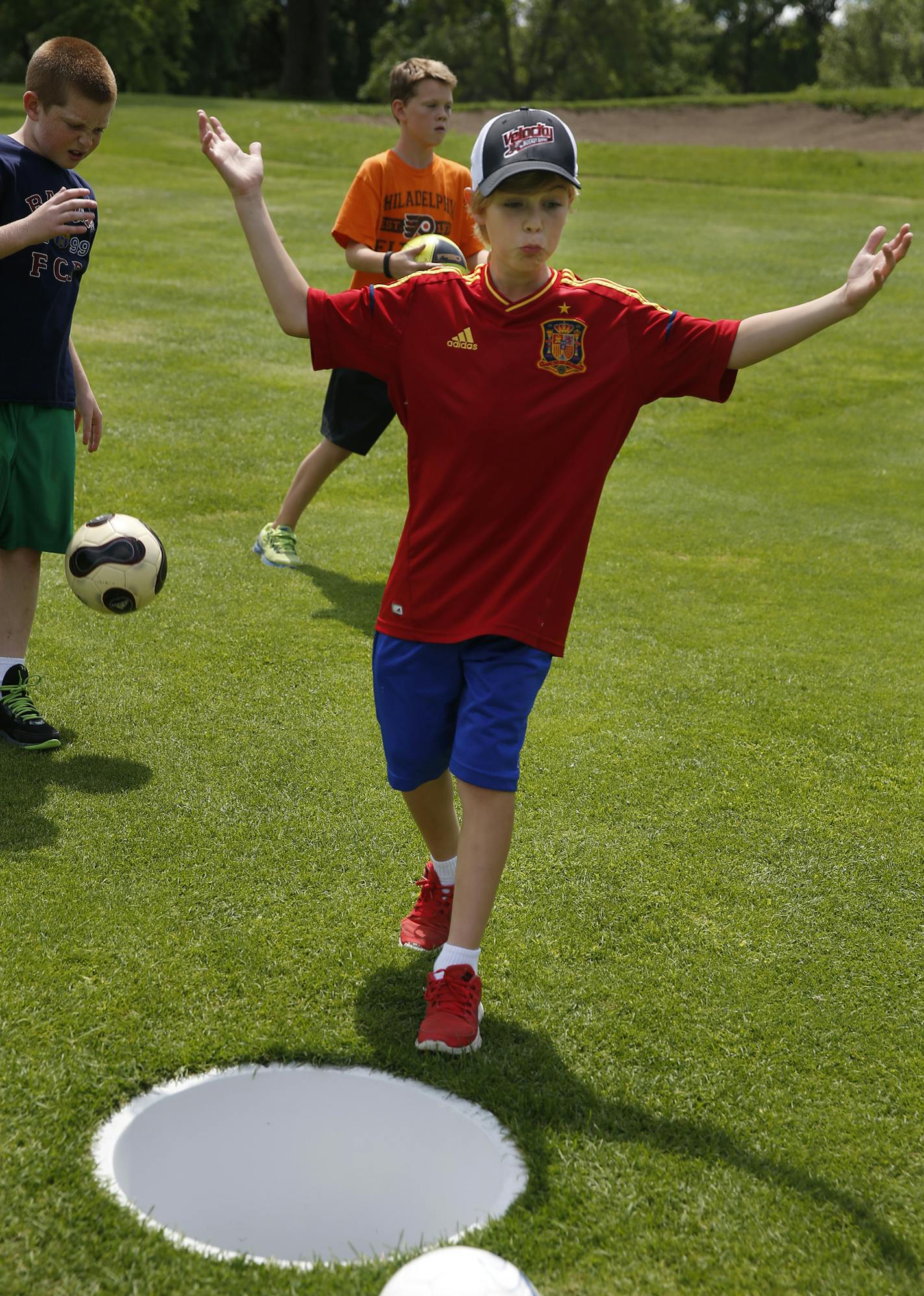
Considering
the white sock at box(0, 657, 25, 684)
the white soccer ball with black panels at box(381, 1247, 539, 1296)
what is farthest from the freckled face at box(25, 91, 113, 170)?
the white soccer ball with black panels at box(381, 1247, 539, 1296)

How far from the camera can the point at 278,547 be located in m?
6.70

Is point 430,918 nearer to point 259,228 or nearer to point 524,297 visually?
point 524,297

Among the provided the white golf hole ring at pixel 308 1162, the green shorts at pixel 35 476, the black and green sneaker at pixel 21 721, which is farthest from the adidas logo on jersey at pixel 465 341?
the black and green sneaker at pixel 21 721

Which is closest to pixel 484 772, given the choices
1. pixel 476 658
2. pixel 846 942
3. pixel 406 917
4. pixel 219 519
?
pixel 476 658

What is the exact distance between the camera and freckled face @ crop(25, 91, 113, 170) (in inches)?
165

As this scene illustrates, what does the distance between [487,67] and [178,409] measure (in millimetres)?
46131

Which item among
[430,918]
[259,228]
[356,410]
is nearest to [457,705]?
[430,918]

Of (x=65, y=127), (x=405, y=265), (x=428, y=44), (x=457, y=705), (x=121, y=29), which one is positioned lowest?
(x=457, y=705)

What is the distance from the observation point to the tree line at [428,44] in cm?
4219

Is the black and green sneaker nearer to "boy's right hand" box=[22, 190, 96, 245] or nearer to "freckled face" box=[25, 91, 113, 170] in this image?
"boy's right hand" box=[22, 190, 96, 245]

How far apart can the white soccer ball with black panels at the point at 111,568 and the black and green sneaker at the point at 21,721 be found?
1.29 ft

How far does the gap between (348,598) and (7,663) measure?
1.93 metres

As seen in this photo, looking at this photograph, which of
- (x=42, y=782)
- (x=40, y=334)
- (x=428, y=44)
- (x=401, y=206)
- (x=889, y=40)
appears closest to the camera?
(x=42, y=782)

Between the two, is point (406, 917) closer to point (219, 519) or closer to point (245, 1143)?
point (245, 1143)
